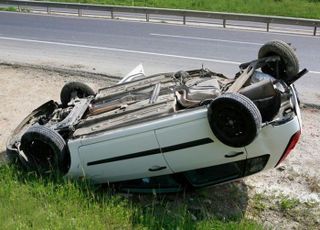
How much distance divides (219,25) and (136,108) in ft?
46.0

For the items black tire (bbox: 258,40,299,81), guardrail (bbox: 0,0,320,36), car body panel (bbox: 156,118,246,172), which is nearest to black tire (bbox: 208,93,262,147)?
car body panel (bbox: 156,118,246,172)

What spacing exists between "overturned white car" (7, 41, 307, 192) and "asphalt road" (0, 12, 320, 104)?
3.91m

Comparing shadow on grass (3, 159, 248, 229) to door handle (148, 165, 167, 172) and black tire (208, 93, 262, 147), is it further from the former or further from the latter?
black tire (208, 93, 262, 147)

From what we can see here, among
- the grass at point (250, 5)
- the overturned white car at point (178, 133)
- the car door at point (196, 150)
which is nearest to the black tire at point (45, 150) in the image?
the overturned white car at point (178, 133)

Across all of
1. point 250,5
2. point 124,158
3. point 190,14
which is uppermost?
point 124,158

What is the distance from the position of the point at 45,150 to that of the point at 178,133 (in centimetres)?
166

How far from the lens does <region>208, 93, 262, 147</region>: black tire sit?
13.9ft

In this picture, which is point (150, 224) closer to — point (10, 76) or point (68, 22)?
point (10, 76)

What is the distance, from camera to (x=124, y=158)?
478 cm

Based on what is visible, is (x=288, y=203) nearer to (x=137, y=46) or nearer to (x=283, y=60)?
(x=283, y=60)

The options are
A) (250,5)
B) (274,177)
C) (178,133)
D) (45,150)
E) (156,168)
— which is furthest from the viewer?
(250,5)

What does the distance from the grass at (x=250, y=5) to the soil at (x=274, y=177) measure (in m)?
14.2

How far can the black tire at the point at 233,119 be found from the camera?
13.9 ft

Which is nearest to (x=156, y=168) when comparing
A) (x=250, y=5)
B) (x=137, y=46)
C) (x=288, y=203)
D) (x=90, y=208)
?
(x=90, y=208)
